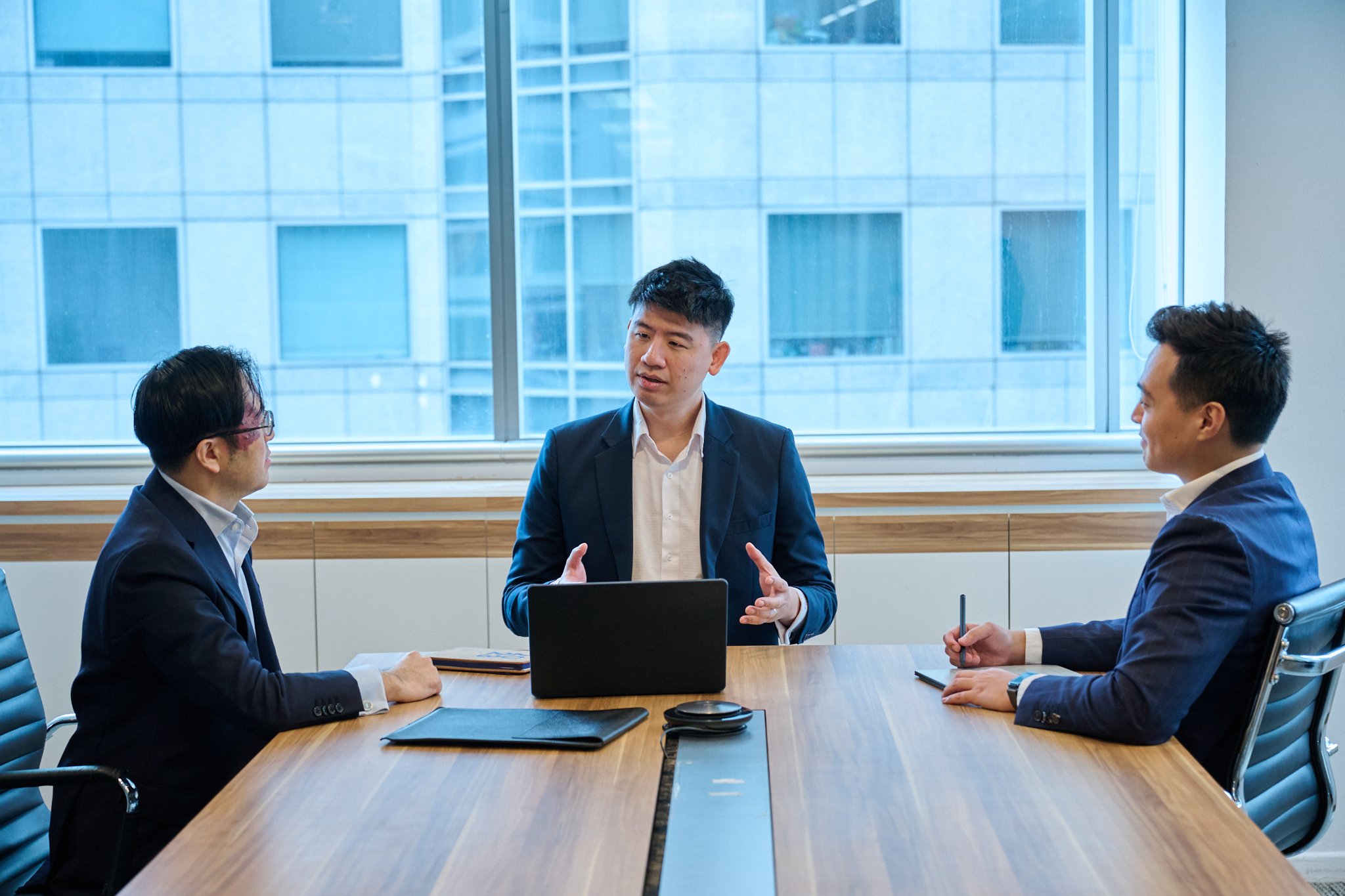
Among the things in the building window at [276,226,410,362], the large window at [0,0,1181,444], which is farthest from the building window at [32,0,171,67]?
the building window at [276,226,410,362]

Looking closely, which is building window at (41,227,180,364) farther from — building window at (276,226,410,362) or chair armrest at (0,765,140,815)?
chair armrest at (0,765,140,815)

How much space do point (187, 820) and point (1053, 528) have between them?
254cm

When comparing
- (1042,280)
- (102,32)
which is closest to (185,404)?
(102,32)

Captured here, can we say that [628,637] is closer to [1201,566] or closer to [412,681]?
[412,681]

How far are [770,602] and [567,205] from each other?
6.59 feet

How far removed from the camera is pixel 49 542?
3357 millimetres

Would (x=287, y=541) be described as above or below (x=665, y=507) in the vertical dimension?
below

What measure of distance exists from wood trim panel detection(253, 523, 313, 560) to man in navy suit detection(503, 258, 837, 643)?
1.07 meters

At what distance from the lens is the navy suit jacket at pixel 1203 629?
1.63m

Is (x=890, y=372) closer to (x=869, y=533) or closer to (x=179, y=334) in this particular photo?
(x=869, y=533)

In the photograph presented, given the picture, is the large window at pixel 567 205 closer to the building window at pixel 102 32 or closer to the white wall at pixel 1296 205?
the building window at pixel 102 32

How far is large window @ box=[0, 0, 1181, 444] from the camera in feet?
12.0

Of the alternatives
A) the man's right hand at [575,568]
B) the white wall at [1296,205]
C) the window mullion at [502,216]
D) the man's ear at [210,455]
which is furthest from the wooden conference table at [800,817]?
the white wall at [1296,205]

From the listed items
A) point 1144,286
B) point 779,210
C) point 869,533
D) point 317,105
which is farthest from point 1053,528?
point 317,105
